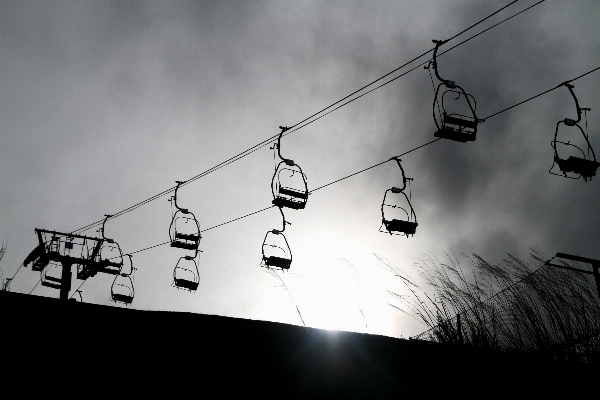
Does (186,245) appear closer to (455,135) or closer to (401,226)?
(401,226)

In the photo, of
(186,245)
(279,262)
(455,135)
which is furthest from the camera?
(186,245)

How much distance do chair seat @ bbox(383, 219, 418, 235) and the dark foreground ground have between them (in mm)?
4274

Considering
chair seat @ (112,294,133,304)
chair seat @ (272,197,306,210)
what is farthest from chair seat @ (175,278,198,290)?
chair seat @ (272,197,306,210)

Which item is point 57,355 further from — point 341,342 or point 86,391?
point 341,342

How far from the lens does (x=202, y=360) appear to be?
175 inches

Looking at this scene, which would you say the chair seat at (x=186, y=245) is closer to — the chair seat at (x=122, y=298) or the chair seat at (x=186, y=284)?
the chair seat at (x=186, y=284)

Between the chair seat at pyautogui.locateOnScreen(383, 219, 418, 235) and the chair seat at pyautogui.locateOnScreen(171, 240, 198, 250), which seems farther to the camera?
the chair seat at pyautogui.locateOnScreen(171, 240, 198, 250)

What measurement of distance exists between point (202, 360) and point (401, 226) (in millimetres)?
5210

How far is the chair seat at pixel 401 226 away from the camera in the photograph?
912cm

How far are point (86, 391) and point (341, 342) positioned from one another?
1788mm

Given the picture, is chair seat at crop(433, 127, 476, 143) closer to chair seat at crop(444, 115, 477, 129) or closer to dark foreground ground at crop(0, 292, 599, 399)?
chair seat at crop(444, 115, 477, 129)

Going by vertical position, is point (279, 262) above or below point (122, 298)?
below

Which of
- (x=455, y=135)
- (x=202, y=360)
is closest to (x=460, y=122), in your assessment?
(x=455, y=135)

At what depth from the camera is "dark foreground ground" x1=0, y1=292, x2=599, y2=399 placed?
4.31 m
